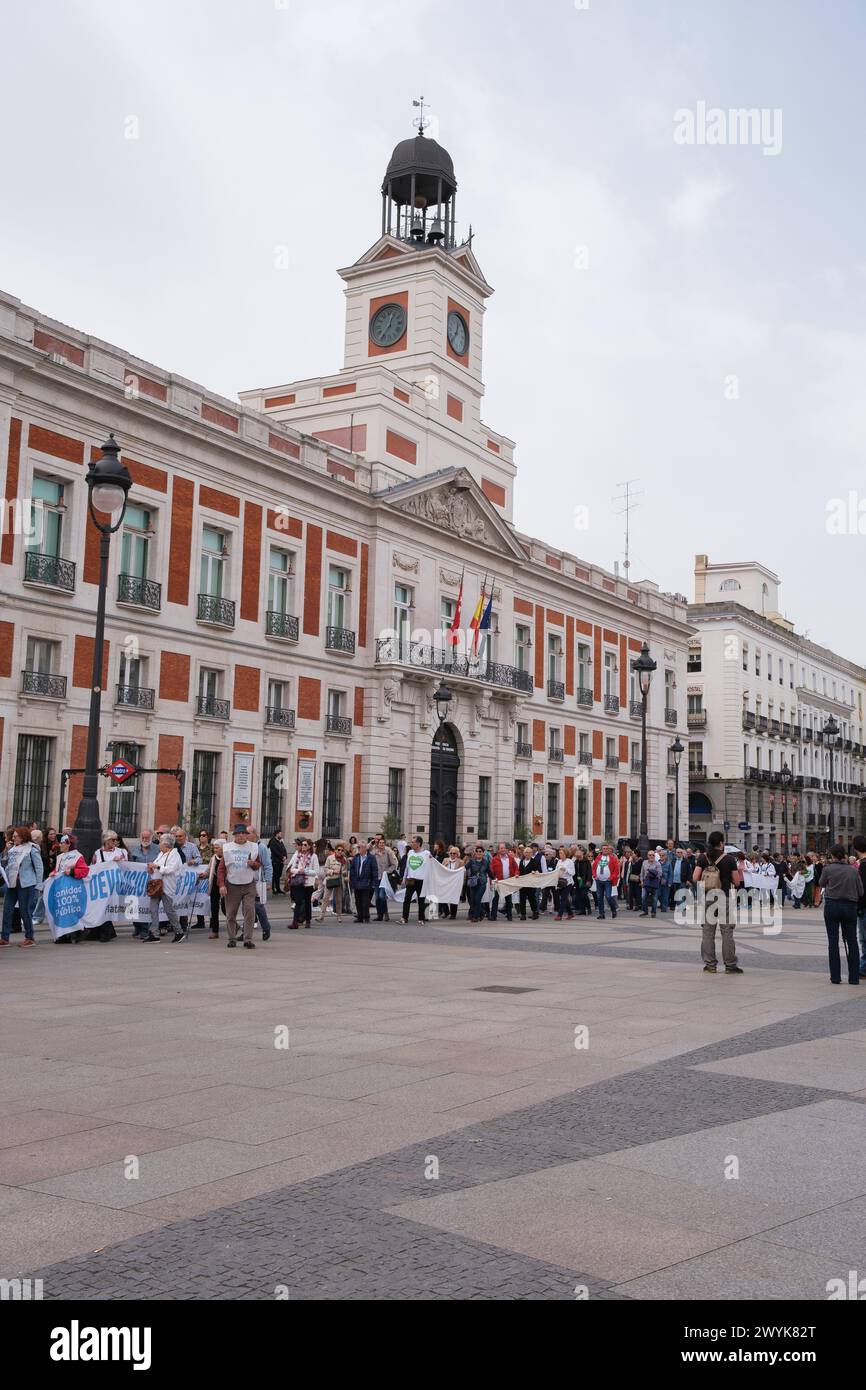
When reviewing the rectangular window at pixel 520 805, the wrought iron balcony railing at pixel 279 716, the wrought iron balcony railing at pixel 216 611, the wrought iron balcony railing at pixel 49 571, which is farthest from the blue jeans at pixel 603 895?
the rectangular window at pixel 520 805

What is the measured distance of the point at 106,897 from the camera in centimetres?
1842

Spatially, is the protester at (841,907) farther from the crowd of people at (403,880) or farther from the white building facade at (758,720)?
the white building facade at (758,720)

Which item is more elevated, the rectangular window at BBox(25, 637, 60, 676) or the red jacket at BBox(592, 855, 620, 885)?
the rectangular window at BBox(25, 637, 60, 676)

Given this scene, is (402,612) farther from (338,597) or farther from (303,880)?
(303,880)

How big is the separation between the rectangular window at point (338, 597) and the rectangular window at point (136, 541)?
7.57m

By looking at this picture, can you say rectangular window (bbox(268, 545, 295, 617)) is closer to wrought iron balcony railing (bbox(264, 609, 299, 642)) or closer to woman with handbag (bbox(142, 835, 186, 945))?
wrought iron balcony railing (bbox(264, 609, 299, 642))

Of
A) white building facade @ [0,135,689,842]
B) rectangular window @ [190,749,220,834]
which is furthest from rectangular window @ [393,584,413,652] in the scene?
rectangular window @ [190,749,220,834]

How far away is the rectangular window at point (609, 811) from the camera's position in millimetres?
52719

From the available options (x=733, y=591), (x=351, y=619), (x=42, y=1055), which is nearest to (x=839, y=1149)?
(x=42, y=1055)

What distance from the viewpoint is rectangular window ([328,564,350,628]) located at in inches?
1474

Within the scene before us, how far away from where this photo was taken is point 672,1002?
1208 centimetres

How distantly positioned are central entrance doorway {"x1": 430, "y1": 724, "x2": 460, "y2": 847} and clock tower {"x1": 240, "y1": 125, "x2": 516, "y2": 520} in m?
9.08
